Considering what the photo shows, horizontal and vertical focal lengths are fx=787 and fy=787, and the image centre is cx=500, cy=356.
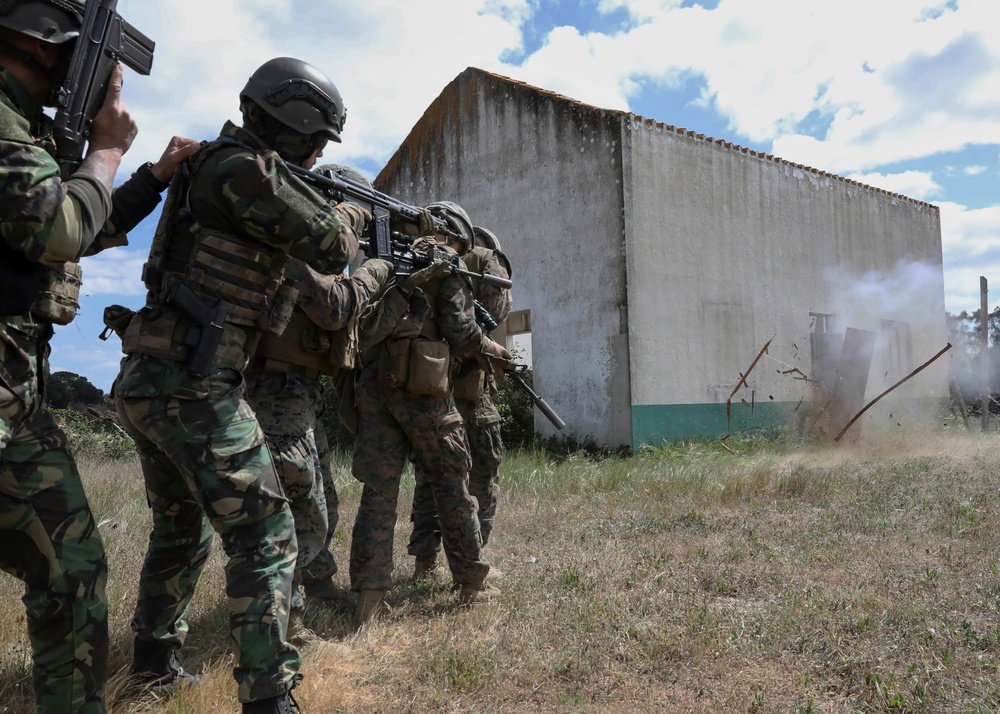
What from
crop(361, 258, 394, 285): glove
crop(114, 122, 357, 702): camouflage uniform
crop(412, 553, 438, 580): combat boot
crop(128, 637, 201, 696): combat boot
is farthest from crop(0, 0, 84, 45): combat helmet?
crop(412, 553, 438, 580): combat boot

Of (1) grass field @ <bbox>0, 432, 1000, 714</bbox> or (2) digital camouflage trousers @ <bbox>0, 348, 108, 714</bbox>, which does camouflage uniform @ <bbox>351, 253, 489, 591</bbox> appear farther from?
(2) digital camouflage trousers @ <bbox>0, 348, 108, 714</bbox>

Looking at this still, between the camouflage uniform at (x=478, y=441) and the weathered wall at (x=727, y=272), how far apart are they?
6258 mm

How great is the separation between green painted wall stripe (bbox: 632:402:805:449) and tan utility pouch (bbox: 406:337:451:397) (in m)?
7.08

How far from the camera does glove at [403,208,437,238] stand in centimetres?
387

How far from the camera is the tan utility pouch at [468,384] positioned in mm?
4473

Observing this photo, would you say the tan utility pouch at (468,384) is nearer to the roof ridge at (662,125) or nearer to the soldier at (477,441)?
the soldier at (477,441)

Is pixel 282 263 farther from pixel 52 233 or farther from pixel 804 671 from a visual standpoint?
pixel 804 671

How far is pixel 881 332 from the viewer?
587 inches

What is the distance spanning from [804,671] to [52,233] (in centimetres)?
291

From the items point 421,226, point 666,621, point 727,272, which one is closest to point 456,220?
point 421,226

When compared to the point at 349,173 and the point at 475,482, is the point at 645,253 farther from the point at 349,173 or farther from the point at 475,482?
the point at 349,173

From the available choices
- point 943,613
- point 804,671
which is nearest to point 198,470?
point 804,671

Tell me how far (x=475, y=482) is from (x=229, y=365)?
2477mm

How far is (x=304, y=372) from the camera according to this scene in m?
3.35
